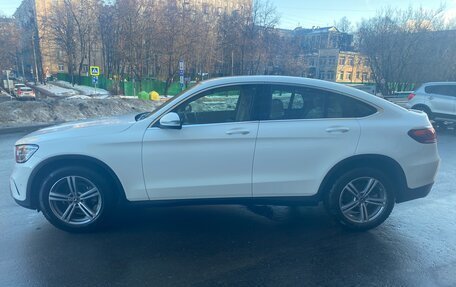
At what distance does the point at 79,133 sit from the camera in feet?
11.1

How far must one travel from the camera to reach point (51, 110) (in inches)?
490

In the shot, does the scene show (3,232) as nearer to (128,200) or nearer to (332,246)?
(128,200)

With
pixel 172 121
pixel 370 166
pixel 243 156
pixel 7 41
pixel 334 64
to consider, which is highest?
pixel 7 41

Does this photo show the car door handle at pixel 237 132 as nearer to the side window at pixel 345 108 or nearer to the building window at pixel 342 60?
the side window at pixel 345 108

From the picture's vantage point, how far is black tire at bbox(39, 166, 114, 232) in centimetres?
339

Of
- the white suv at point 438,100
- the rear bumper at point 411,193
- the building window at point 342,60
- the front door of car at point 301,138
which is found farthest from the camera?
the building window at point 342,60

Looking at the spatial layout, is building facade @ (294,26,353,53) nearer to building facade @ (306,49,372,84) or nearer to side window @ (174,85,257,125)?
building facade @ (306,49,372,84)

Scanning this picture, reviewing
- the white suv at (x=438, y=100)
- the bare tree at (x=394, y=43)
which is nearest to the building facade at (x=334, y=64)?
the bare tree at (x=394, y=43)

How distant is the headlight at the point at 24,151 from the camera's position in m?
3.36

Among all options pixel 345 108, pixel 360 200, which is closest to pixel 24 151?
pixel 345 108

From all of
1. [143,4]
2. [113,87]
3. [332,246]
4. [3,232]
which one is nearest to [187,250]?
[332,246]

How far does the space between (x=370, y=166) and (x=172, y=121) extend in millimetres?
2244

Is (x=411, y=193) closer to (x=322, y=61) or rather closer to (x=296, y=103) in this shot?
(x=296, y=103)

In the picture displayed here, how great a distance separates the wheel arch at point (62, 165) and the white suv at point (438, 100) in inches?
491
